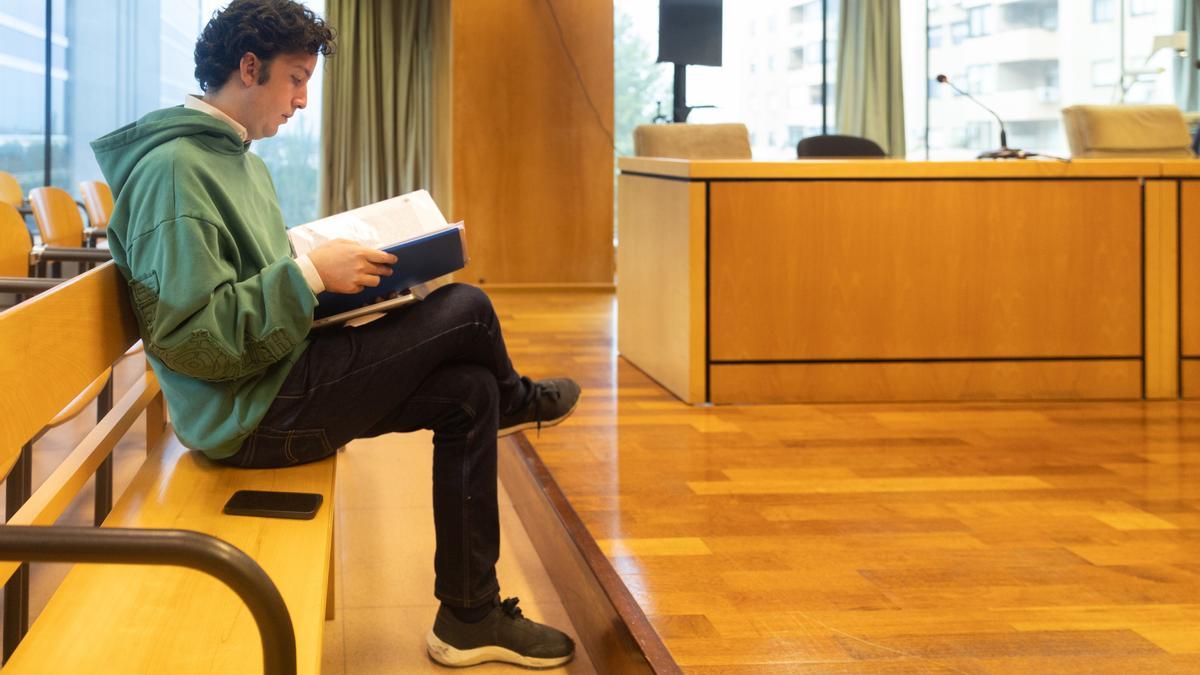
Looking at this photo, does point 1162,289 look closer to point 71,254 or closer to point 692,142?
point 692,142

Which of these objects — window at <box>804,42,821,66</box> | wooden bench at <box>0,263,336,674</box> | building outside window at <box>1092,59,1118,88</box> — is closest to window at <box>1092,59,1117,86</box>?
building outside window at <box>1092,59,1118,88</box>

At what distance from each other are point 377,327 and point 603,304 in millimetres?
4915

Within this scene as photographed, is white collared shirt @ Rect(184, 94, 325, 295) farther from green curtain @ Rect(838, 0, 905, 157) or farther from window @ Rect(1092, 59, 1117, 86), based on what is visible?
window @ Rect(1092, 59, 1117, 86)

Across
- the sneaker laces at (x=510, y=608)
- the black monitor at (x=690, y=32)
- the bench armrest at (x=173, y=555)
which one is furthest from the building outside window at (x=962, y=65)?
the bench armrest at (x=173, y=555)

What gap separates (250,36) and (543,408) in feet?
2.98

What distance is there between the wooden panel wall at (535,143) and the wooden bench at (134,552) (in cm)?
590

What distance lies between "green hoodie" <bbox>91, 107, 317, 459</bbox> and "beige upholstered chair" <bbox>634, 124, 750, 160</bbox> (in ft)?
10.8

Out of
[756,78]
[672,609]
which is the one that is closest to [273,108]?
[672,609]

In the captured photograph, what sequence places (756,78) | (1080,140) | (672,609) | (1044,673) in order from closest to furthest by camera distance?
(1044,673)
(672,609)
(1080,140)
(756,78)

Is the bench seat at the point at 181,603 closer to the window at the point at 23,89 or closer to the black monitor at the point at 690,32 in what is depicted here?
the black monitor at the point at 690,32

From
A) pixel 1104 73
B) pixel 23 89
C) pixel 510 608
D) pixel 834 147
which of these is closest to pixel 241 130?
pixel 510 608

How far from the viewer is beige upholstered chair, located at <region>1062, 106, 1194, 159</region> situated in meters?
5.01

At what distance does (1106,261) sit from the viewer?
4.23 metres

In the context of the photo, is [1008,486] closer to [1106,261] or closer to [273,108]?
[1106,261]
